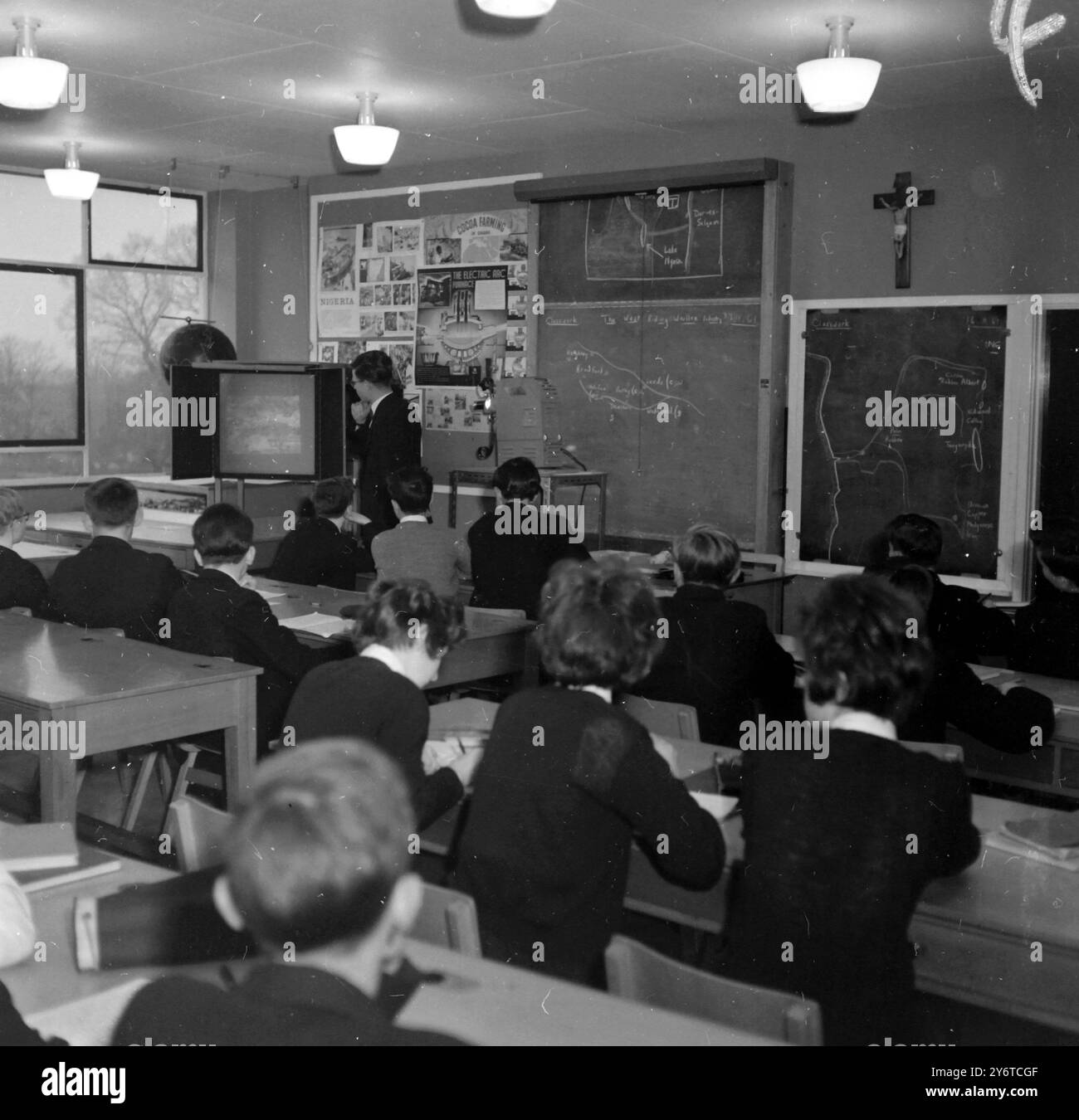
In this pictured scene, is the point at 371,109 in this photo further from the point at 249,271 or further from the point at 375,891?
the point at 375,891

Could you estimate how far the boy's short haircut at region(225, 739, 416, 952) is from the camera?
3.75 ft

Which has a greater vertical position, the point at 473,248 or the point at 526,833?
the point at 473,248

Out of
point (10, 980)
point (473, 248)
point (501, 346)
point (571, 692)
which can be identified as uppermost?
point (473, 248)

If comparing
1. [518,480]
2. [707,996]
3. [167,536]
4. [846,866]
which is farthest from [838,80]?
[167,536]

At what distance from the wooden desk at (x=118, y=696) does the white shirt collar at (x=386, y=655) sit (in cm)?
68

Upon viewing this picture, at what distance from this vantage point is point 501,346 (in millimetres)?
7457

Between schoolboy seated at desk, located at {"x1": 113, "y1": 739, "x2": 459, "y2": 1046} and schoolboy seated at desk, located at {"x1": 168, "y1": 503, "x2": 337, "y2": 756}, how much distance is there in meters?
2.70

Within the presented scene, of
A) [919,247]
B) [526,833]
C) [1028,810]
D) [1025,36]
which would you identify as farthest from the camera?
[919,247]

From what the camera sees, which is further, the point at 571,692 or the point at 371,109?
the point at 371,109

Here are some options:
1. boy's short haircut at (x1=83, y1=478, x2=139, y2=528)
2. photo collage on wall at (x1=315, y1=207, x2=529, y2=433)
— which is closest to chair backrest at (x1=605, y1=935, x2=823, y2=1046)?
boy's short haircut at (x1=83, y1=478, x2=139, y2=528)

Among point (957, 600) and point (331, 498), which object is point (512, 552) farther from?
point (957, 600)

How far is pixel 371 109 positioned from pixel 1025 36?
3.65m

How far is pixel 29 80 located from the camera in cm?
464
